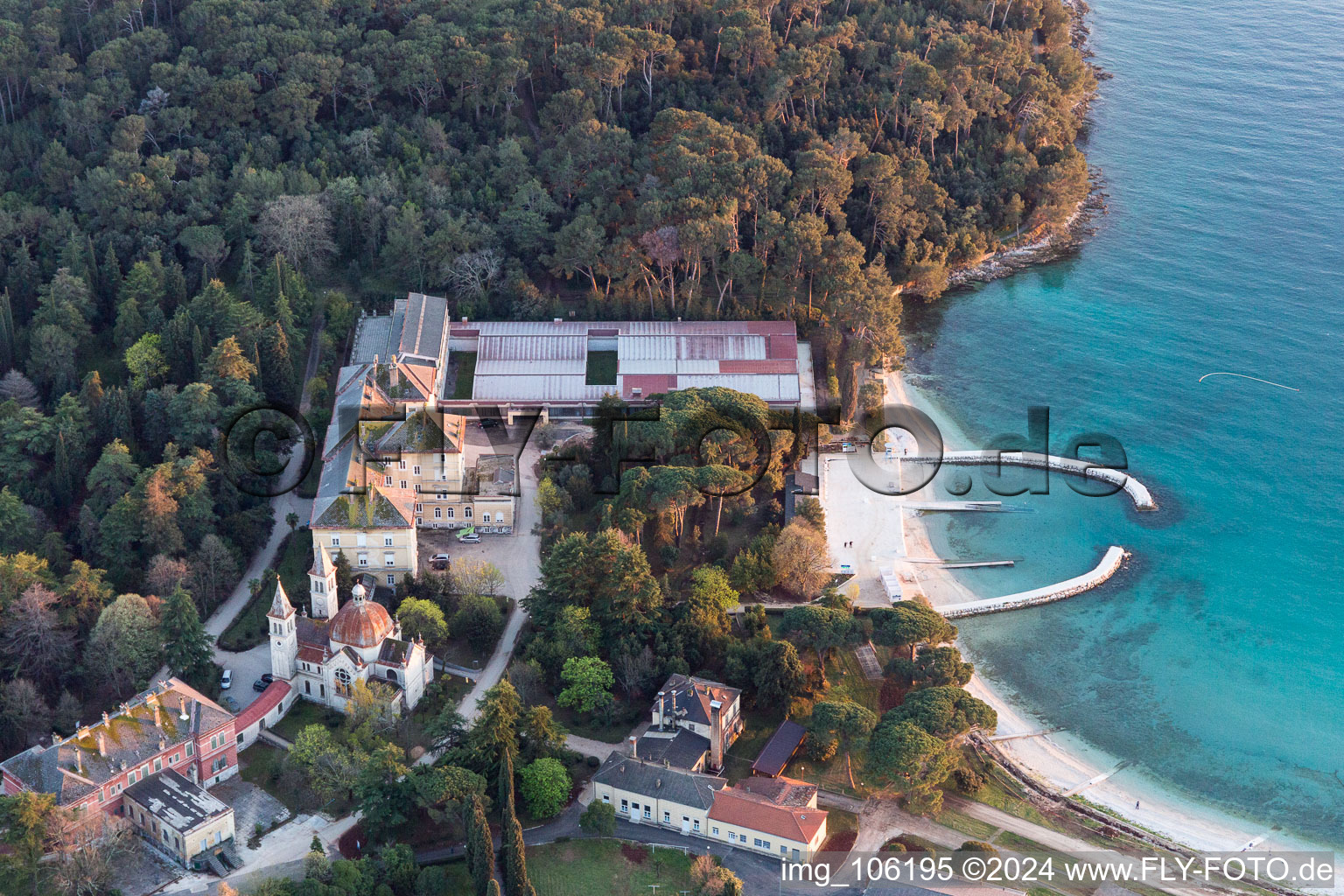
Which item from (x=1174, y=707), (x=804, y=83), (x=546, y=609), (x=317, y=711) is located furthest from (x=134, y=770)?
(x=804, y=83)

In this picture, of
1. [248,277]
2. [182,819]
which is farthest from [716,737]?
[248,277]

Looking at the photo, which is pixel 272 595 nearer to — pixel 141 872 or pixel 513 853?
pixel 141 872

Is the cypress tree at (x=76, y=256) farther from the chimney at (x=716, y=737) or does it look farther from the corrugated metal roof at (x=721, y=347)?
the chimney at (x=716, y=737)

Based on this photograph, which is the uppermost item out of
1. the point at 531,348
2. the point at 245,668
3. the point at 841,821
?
the point at 531,348

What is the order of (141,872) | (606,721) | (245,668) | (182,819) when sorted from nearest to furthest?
(141,872), (182,819), (606,721), (245,668)

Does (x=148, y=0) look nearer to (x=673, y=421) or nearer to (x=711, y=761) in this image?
(x=673, y=421)

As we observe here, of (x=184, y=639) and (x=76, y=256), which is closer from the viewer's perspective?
(x=184, y=639)

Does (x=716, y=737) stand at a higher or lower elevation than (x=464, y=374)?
lower
